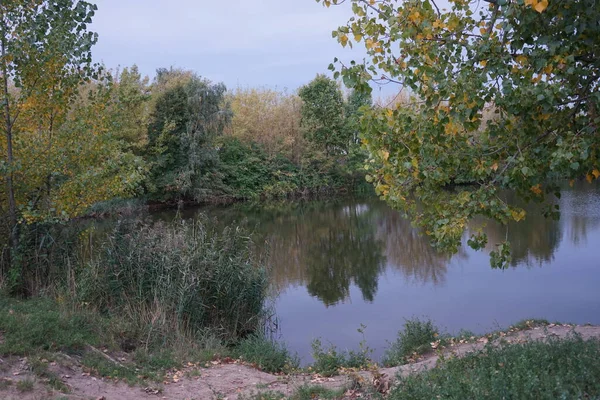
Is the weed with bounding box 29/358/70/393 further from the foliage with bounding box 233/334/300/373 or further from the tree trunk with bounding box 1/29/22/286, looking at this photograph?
the tree trunk with bounding box 1/29/22/286

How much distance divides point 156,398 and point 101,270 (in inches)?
162

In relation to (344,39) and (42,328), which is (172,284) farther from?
(344,39)

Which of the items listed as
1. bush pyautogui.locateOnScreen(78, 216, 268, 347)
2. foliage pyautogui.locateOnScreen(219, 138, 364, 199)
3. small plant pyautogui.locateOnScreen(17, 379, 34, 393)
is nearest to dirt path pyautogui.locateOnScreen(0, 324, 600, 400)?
Answer: small plant pyautogui.locateOnScreen(17, 379, 34, 393)

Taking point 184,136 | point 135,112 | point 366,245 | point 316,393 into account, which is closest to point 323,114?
point 184,136

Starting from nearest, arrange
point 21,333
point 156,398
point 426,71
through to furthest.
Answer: point 426,71 → point 156,398 → point 21,333

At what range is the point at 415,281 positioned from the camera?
1612 cm

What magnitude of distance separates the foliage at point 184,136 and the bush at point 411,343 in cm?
2795

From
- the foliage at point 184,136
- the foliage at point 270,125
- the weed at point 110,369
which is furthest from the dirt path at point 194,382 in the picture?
the foliage at point 270,125

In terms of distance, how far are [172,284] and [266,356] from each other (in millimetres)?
2158

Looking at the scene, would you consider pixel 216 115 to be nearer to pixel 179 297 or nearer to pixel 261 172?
pixel 261 172

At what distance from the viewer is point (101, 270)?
9828 millimetres

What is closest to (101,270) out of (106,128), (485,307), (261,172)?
(106,128)

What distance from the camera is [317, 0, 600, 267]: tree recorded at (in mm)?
4688

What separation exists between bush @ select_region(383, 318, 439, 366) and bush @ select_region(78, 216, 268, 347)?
3.01 m
